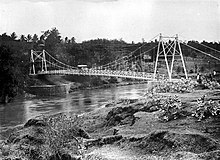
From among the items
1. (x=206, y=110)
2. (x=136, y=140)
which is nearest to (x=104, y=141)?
(x=136, y=140)

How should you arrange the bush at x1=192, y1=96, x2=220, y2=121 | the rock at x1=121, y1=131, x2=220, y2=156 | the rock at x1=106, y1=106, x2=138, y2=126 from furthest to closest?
the rock at x1=106, y1=106, x2=138, y2=126 → the bush at x1=192, y1=96, x2=220, y2=121 → the rock at x1=121, y1=131, x2=220, y2=156

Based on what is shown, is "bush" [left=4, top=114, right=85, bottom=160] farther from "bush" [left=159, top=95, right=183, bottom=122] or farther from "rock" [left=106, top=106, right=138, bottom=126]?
"bush" [left=159, top=95, right=183, bottom=122]

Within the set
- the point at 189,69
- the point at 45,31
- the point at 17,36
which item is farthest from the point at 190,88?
the point at 17,36

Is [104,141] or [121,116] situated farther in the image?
[121,116]

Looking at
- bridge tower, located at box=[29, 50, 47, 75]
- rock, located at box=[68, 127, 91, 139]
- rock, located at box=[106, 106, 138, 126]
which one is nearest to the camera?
rock, located at box=[68, 127, 91, 139]

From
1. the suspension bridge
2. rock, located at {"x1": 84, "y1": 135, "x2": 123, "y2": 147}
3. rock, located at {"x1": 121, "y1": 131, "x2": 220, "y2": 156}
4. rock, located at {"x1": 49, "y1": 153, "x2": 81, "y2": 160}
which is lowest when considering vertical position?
rock, located at {"x1": 49, "y1": 153, "x2": 81, "y2": 160}

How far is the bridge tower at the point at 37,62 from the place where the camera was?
32141 mm

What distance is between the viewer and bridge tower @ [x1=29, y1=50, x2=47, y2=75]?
3214 centimetres

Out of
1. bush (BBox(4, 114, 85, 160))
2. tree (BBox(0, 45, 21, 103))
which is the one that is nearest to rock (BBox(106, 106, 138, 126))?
bush (BBox(4, 114, 85, 160))

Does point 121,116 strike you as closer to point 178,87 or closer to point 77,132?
point 77,132

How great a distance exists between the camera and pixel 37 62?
3375cm

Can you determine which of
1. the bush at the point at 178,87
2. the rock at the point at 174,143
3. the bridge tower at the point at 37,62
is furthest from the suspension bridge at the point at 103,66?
the rock at the point at 174,143

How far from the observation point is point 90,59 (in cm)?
3512

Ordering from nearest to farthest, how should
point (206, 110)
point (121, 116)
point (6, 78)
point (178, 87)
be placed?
point (206, 110)
point (121, 116)
point (178, 87)
point (6, 78)
